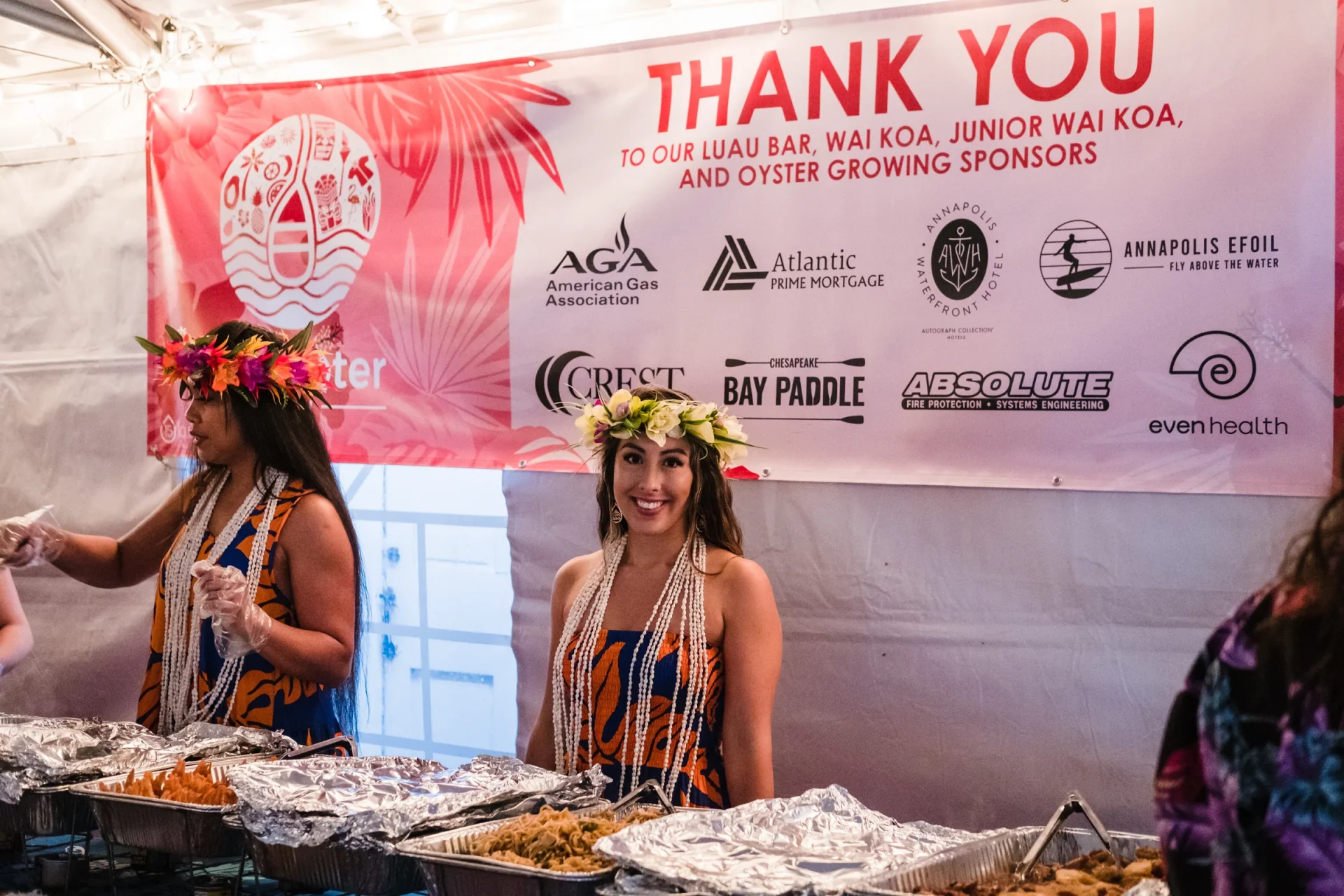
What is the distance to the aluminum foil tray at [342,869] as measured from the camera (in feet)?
6.09

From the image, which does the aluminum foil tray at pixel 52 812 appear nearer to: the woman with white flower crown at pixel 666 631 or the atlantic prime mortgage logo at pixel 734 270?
the woman with white flower crown at pixel 666 631

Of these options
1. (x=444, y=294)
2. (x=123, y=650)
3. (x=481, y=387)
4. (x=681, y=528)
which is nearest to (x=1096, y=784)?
(x=681, y=528)

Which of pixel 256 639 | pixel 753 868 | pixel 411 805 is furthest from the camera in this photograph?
pixel 256 639

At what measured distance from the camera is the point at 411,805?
1.93 metres

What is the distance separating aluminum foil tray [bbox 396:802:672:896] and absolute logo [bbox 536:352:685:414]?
5.30ft

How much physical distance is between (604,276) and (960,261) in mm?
907

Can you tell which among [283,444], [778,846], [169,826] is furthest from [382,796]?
Result: [283,444]

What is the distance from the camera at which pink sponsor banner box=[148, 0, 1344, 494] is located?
271 centimetres

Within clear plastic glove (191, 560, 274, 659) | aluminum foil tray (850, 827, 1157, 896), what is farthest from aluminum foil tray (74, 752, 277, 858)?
aluminum foil tray (850, 827, 1157, 896)

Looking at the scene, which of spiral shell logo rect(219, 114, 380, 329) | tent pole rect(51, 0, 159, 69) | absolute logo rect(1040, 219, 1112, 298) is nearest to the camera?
absolute logo rect(1040, 219, 1112, 298)

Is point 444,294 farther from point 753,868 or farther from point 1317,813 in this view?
point 1317,813

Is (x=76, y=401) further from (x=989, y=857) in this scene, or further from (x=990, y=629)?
(x=989, y=857)

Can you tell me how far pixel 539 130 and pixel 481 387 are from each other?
69 cm

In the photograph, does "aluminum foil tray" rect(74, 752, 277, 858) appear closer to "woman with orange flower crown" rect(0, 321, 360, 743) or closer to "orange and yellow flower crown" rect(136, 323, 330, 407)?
"woman with orange flower crown" rect(0, 321, 360, 743)
